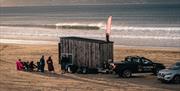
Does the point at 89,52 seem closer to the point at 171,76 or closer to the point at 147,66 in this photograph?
the point at 147,66

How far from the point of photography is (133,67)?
3136 centimetres

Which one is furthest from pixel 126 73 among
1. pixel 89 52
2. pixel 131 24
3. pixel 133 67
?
pixel 131 24

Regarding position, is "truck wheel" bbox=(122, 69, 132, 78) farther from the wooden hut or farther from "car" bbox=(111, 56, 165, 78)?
the wooden hut

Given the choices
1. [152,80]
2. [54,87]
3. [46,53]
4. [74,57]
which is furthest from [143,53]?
[54,87]

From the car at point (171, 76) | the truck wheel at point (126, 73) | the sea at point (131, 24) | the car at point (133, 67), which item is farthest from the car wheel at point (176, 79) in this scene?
the sea at point (131, 24)

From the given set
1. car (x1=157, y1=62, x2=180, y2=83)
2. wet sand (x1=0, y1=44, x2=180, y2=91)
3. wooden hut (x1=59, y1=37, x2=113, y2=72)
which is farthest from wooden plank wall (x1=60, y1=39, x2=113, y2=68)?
car (x1=157, y1=62, x2=180, y2=83)

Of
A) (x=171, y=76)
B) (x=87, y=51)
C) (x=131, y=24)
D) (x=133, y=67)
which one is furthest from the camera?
(x=131, y=24)

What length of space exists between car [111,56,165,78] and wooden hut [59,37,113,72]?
199cm

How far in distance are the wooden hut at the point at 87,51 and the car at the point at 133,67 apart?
1992 mm

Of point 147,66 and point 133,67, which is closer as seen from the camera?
point 133,67

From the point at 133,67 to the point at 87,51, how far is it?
4.04 meters

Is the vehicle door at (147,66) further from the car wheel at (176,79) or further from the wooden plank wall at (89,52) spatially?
the car wheel at (176,79)

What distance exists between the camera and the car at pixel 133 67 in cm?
3117

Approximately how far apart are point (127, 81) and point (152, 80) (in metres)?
1.51
